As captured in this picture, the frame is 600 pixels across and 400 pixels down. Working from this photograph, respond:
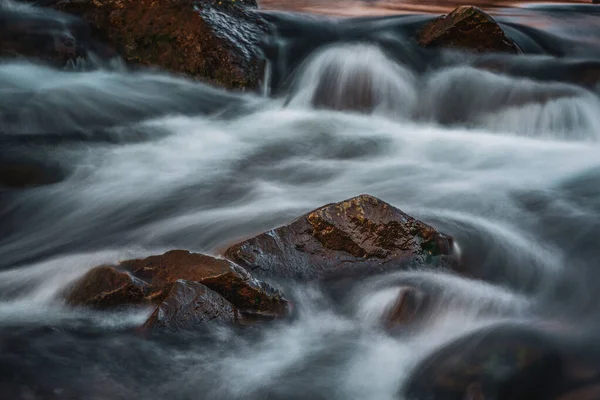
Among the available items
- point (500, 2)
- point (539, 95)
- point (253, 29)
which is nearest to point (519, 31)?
point (539, 95)

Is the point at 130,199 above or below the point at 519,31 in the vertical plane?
below

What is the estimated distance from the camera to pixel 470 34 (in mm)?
7684

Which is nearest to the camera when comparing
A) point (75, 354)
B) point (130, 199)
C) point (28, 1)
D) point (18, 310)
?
point (75, 354)

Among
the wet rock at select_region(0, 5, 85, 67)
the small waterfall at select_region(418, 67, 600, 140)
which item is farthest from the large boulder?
the wet rock at select_region(0, 5, 85, 67)

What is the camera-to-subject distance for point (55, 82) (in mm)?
7238

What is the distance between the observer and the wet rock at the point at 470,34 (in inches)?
301

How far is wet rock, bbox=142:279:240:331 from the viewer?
3.47 metres

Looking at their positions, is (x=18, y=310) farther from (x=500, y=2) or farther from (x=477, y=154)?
(x=500, y=2)

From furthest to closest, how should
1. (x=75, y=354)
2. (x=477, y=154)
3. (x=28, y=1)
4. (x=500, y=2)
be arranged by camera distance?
(x=500, y=2) → (x=28, y=1) → (x=477, y=154) → (x=75, y=354)

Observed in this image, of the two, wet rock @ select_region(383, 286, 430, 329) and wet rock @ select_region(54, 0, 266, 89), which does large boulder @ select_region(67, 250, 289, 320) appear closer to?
wet rock @ select_region(383, 286, 430, 329)

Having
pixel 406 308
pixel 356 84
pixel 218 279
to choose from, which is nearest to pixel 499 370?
pixel 406 308

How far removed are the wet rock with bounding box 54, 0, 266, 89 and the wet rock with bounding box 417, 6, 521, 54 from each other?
1.82 metres

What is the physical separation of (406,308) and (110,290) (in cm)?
147

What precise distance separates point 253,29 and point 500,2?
4020 mm
